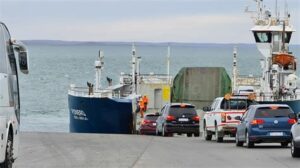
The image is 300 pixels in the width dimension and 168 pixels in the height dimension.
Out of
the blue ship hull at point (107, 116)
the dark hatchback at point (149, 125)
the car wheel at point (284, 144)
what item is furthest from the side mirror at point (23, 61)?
the blue ship hull at point (107, 116)

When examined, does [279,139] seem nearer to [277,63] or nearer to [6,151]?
[6,151]

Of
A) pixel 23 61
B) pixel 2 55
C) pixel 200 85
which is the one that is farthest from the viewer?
pixel 200 85

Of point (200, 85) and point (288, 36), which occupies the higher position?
point (288, 36)

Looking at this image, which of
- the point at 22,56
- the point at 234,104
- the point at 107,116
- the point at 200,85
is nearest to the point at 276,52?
the point at 200,85

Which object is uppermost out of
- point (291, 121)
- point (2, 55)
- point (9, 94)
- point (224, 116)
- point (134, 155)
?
point (2, 55)

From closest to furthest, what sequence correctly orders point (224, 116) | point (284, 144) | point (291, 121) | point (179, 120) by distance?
point (291, 121)
point (284, 144)
point (224, 116)
point (179, 120)

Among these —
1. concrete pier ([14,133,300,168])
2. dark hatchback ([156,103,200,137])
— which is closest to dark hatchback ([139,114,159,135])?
dark hatchback ([156,103,200,137])

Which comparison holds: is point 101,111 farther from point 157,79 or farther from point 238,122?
point 238,122

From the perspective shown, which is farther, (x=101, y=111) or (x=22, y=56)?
(x=101, y=111)

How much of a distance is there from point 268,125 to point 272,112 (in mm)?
633

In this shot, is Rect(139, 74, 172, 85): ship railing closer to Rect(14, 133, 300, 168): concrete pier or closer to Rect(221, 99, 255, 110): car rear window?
Rect(221, 99, 255, 110): car rear window

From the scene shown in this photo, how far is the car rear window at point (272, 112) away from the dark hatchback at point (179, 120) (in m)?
13.2

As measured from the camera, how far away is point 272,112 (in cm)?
3203

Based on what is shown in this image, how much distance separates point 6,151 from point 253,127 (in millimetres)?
14516
